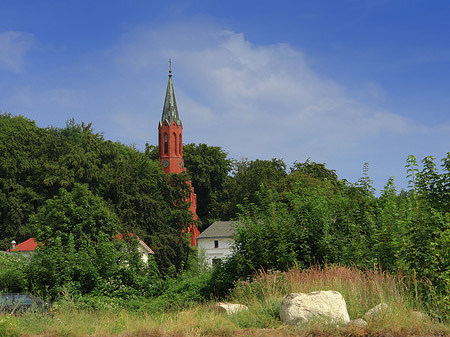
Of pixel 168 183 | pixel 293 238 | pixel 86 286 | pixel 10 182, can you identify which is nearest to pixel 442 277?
pixel 293 238

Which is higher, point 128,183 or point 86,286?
point 128,183

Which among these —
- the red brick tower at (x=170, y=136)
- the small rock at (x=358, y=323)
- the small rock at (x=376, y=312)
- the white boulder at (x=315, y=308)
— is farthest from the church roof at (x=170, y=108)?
the small rock at (x=358, y=323)

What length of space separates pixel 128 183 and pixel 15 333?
33.4 meters

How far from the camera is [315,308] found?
9.37 metres

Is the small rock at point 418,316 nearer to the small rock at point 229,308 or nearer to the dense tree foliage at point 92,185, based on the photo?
the small rock at point 229,308

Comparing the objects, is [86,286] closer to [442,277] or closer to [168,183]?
[442,277]

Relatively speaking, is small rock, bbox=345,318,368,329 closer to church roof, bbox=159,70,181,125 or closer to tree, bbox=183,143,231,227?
tree, bbox=183,143,231,227

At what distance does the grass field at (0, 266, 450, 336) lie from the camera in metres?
8.91

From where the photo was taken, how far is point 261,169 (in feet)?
207

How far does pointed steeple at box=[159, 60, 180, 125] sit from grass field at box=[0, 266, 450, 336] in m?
60.8

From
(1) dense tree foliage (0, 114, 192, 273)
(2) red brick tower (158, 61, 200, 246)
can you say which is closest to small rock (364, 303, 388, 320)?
(1) dense tree foliage (0, 114, 192, 273)

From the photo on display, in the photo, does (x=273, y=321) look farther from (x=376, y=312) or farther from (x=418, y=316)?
(x=418, y=316)

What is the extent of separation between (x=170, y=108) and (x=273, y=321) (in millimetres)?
64075

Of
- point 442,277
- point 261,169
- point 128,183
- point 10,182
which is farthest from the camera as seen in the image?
point 261,169
